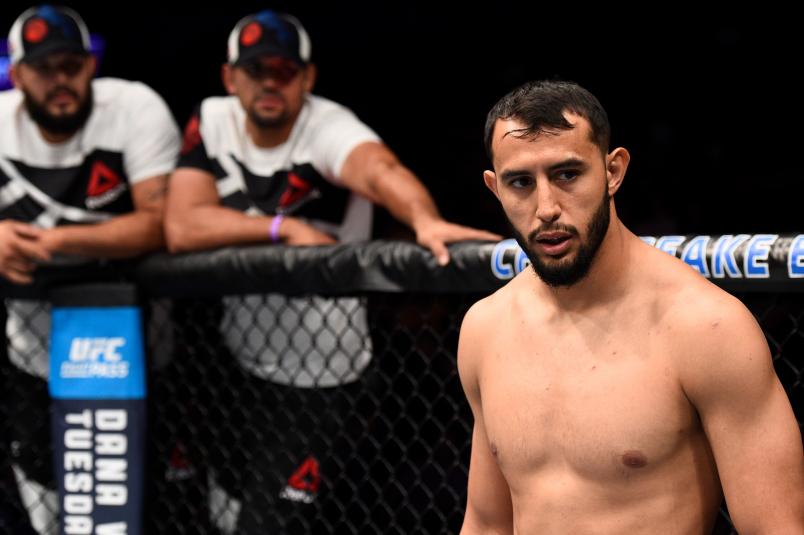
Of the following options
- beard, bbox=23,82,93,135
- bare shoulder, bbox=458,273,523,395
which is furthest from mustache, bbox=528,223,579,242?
beard, bbox=23,82,93,135

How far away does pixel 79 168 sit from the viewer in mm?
2896

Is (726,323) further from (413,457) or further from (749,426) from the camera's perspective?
(413,457)

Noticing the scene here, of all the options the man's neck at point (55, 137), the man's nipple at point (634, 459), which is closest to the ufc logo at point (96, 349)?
the man's neck at point (55, 137)

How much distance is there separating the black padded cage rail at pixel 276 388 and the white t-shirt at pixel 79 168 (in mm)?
39

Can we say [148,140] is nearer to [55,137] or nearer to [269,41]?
[55,137]

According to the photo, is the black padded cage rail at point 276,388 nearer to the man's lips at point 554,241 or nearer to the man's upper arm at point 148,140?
the man's upper arm at point 148,140

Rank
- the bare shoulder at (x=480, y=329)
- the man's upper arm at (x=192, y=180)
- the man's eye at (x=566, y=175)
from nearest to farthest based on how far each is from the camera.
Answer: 1. the man's eye at (x=566, y=175)
2. the bare shoulder at (x=480, y=329)
3. the man's upper arm at (x=192, y=180)

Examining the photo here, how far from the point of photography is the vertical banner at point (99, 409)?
103 inches

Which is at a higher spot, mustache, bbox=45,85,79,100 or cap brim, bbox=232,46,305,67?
cap brim, bbox=232,46,305,67

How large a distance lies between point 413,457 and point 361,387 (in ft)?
2.32

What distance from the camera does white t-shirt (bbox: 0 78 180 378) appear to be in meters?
2.88

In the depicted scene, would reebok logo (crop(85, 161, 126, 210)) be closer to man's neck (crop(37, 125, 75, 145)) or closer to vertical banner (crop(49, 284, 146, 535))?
man's neck (crop(37, 125, 75, 145))

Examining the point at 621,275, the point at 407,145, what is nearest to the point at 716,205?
the point at 407,145

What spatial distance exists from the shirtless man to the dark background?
2409 mm
